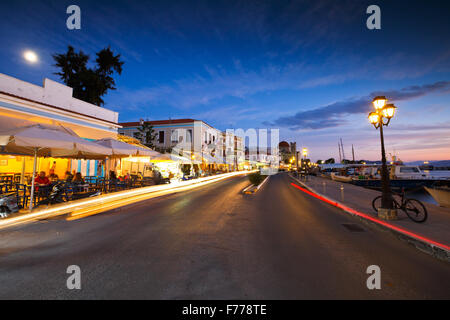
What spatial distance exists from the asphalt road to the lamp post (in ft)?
5.39

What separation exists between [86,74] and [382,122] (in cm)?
3503

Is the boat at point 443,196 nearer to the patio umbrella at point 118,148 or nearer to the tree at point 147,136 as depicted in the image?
the patio umbrella at point 118,148

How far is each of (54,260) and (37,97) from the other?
1412cm

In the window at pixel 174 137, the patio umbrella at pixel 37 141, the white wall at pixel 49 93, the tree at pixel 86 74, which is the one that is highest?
the tree at pixel 86 74

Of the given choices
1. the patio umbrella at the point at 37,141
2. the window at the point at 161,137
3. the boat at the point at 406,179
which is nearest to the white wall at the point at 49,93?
the patio umbrella at the point at 37,141

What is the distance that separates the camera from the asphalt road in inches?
111

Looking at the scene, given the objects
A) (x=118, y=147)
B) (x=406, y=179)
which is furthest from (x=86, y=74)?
(x=406, y=179)

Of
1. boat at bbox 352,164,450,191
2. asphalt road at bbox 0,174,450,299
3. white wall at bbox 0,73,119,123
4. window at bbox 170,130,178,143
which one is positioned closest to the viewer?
asphalt road at bbox 0,174,450,299

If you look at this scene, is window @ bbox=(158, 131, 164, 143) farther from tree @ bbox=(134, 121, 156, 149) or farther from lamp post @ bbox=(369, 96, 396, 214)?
lamp post @ bbox=(369, 96, 396, 214)

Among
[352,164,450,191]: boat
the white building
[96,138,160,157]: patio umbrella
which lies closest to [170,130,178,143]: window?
the white building

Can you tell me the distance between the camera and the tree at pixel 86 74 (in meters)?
28.1

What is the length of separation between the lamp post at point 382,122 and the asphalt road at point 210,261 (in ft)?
5.39
